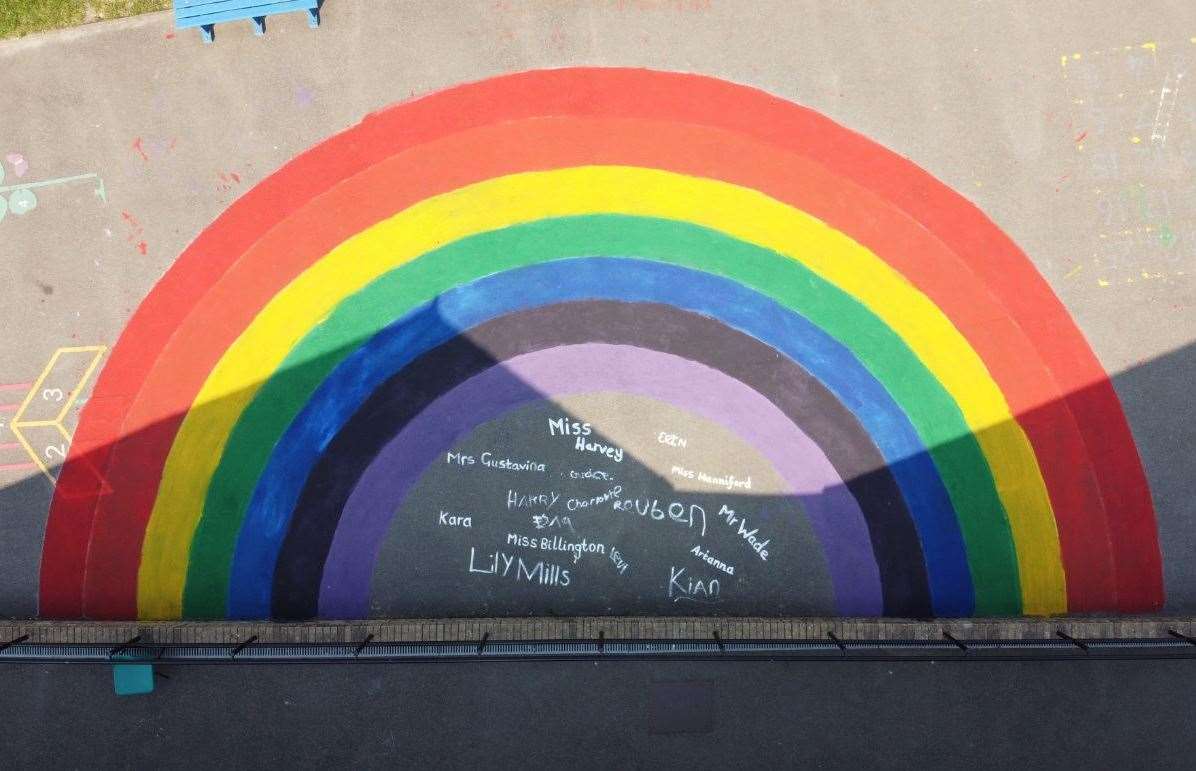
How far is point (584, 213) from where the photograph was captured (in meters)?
8.08

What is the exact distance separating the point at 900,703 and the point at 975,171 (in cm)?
652

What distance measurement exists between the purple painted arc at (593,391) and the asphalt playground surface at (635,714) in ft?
3.54

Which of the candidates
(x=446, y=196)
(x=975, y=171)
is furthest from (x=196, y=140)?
(x=975, y=171)

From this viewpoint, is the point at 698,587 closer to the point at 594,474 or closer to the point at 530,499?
the point at 594,474

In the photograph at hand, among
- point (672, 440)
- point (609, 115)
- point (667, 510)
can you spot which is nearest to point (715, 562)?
point (667, 510)

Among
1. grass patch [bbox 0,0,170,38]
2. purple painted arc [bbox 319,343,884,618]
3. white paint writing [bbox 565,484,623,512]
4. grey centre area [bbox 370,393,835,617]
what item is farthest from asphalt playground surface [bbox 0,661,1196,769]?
grass patch [bbox 0,0,170,38]

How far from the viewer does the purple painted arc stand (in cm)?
811

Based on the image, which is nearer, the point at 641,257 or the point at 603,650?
the point at 603,650

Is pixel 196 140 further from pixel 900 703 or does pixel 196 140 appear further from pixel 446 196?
pixel 900 703

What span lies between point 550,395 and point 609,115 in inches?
135

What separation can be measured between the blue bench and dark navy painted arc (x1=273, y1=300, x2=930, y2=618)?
4383 millimetres

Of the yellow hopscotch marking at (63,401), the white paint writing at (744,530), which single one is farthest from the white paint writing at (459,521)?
the yellow hopscotch marking at (63,401)

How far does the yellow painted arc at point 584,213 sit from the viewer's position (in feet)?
26.5

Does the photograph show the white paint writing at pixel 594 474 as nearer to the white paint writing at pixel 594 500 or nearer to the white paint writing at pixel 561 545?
the white paint writing at pixel 594 500
